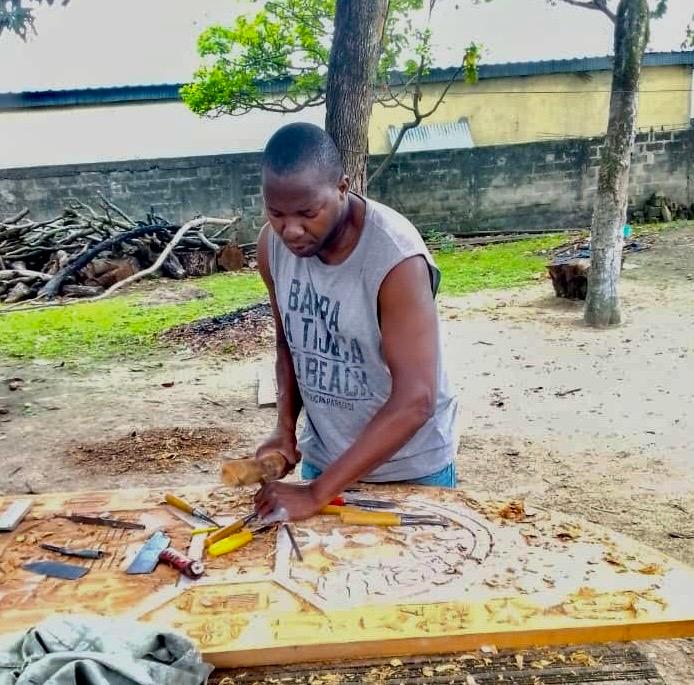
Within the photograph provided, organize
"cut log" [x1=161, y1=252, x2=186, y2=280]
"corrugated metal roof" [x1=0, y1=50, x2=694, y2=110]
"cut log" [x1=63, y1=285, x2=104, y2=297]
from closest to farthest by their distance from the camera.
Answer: "cut log" [x1=63, y1=285, x2=104, y2=297] < "cut log" [x1=161, y1=252, x2=186, y2=280] < "corrugated metal roof" [x1=0, y1=50, x2=694, y2=110]

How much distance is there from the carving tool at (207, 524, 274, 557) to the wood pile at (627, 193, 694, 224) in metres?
12.8

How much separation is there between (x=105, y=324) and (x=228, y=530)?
7210 mm

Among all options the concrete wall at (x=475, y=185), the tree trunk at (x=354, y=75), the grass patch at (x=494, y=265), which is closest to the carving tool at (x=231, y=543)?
the tree trunk at (x=354, y=75)

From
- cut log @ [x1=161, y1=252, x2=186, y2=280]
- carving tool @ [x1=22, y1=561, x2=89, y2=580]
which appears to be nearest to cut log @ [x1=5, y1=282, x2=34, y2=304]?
cut log @ [x1=161, y1=252, x2=186, y2=280]

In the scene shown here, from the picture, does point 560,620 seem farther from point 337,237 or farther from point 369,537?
point 337,237

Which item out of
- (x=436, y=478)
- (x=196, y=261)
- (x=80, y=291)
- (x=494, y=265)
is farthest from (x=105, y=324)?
(x=436, y=478)

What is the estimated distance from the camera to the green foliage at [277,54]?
38.1ft

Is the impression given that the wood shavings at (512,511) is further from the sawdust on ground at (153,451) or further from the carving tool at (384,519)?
the sawdust on ground at (153,451)

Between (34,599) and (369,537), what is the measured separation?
0.76m

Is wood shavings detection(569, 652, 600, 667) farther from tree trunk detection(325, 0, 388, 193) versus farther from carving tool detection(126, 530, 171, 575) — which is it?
tree trunk detection(325, 0, 388, 193)

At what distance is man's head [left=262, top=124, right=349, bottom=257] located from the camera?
173cm

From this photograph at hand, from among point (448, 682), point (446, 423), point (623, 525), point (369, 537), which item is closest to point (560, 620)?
point (448, 682)

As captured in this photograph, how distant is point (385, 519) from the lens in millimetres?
1840

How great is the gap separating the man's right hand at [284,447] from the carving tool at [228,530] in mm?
291
